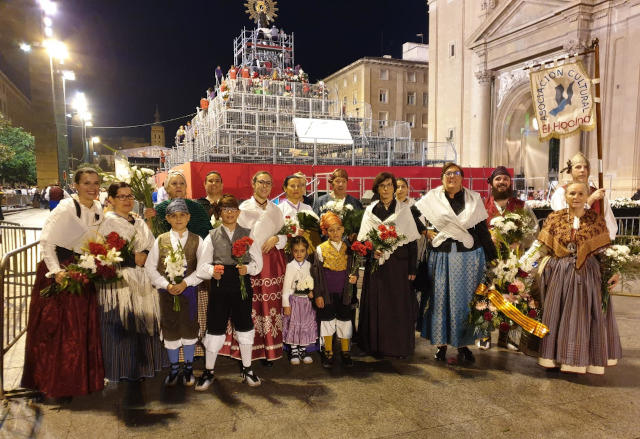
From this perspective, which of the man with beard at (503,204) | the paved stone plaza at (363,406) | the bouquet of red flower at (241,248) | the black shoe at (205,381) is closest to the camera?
the paved stone plaza at (363,406)

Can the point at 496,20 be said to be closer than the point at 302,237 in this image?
No

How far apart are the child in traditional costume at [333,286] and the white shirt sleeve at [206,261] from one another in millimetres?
1200

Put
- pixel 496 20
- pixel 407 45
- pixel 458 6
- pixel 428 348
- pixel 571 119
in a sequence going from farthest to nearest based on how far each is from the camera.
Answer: pixel 407 45 → pixel 458 6 → pixel 496 20 → pixel 428 348 → pixel 571 119

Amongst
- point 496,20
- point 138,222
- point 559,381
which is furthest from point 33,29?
point 496,20

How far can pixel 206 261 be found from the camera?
3.97 meters

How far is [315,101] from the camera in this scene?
27.5m

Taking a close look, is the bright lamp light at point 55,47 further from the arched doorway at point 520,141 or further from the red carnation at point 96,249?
the arched doorway at point 520,141

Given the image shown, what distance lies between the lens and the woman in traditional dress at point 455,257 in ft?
15.0

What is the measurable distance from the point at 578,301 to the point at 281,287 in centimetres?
316

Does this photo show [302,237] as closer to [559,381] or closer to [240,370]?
[240,370]

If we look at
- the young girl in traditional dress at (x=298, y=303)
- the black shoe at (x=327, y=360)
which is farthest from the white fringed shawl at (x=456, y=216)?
the black shoe at (x=327, y=360)

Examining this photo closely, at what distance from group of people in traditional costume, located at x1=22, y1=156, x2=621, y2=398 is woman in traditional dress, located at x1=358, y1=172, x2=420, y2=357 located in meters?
0.02

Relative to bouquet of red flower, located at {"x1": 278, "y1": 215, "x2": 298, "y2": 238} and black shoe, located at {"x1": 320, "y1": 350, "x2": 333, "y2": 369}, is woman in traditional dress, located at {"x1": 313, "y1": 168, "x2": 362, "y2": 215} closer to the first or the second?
bouquet of red flower, located at {"x1": 278, "y1": 215, "x2": 298, "y2": 238}

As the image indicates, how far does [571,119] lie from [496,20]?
23.6 metres
